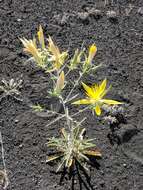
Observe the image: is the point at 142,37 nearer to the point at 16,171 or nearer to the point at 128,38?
the point at 128,38

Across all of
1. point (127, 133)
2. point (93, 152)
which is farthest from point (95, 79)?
point (93, 152)

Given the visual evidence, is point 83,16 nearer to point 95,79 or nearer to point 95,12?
point 95,12

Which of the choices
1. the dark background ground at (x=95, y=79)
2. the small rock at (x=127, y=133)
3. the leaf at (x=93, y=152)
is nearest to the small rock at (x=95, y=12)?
the dark background ground at (x=95, y=79)

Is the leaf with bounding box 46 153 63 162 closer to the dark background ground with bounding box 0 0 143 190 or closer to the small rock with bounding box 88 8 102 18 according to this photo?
the dark background ground with bounding box 0 0 143 190

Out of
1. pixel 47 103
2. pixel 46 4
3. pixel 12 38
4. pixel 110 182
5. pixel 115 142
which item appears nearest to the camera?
pixel 110 182

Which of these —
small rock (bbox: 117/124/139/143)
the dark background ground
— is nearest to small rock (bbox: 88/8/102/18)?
the dark background ground

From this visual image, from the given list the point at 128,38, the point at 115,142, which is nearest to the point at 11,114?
the point at 115,142

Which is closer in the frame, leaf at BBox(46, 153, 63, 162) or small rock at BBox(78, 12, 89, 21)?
leaf at BBox(46, 153, 63, 162)

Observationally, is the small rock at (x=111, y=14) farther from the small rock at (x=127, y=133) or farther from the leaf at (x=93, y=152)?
the leaf at (x=93, y=152)
